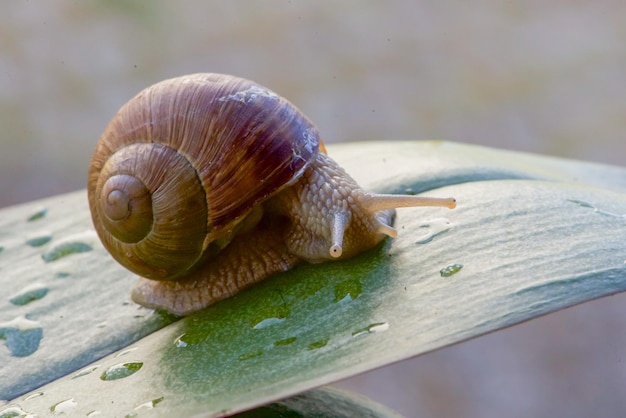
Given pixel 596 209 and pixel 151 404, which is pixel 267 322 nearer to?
pixel 151 404

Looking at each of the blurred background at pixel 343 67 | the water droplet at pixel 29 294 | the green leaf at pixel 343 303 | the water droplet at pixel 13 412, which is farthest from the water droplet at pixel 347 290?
the blurred background at pixel 343 67

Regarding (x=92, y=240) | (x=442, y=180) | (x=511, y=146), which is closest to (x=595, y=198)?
(x=442, y=180)

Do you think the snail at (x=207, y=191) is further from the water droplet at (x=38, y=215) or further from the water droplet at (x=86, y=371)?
the water droplet at (x=38, y=215)

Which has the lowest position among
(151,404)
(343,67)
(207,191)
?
(343,67)

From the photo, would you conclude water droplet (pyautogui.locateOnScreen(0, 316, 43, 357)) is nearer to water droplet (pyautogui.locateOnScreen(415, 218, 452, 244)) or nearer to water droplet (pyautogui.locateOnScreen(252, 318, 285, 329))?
water droplet (pyautogui.locateOnScreen(252, 318, 285, 329))

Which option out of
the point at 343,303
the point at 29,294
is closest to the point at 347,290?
the point at 343,303

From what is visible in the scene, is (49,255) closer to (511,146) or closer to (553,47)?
(511,146)
